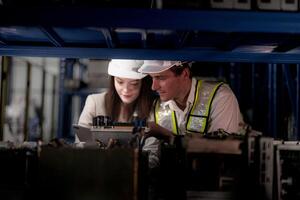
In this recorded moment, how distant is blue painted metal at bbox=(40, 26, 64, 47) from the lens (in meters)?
2.79

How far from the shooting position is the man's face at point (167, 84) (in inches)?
158

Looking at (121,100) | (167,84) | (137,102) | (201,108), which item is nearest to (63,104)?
(121,100)

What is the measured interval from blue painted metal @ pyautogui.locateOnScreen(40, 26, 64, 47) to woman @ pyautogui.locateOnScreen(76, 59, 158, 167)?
1.23 meters

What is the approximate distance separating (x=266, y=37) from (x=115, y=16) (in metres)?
1.35

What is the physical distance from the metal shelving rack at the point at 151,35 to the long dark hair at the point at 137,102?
5.35 ft

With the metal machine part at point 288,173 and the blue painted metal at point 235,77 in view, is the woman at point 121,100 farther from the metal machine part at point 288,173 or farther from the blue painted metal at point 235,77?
the blue painted metal at point 235,77

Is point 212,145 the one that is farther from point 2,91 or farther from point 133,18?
point 2,91

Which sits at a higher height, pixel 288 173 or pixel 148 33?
pixel 148 33

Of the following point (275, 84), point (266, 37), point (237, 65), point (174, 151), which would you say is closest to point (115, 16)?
point (174, 151)

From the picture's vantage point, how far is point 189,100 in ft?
A: 13.3

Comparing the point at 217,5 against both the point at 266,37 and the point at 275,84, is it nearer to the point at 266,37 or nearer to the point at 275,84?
the point at 266,37

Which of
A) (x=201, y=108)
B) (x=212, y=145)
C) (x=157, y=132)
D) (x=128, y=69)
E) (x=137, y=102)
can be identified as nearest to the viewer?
(x=212, y=145)

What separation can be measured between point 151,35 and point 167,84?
1.09 m

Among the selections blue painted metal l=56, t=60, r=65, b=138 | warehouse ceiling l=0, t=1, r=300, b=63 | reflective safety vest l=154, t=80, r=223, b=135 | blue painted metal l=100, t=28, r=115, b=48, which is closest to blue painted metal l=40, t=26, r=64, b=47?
warehouse ceiling l=0, t=1, r=300, b=63
